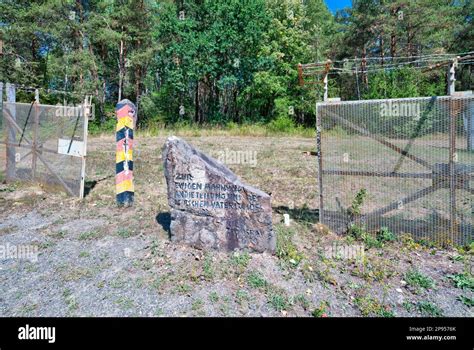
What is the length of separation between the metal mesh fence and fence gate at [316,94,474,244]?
5637mm

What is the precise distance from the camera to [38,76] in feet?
88.6

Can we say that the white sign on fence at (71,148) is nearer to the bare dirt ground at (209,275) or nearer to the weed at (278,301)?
the bare dirt ground at (209,275)

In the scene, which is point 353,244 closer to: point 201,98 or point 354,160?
point 354,160

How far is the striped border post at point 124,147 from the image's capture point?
6996mm

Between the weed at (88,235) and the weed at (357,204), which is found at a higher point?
the weed at (357,204)

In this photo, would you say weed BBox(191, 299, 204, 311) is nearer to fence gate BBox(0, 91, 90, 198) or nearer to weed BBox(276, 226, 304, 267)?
weed BBox(276, 226, 304, 267)

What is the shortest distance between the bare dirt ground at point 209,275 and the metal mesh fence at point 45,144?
1750 millimetres

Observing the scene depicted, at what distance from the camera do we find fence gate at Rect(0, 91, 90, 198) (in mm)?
7875

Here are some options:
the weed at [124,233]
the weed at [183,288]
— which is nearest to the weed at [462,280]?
the weed at [183,288]

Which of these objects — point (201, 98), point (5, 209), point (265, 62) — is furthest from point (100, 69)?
point (5, 209)

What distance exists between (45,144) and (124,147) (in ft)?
10.0

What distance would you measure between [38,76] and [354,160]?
1148 inches

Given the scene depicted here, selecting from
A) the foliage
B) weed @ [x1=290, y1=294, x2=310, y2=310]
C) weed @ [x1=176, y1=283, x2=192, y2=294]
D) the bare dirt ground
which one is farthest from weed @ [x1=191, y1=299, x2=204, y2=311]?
the foliage

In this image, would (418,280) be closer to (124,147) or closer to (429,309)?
(429,309)
